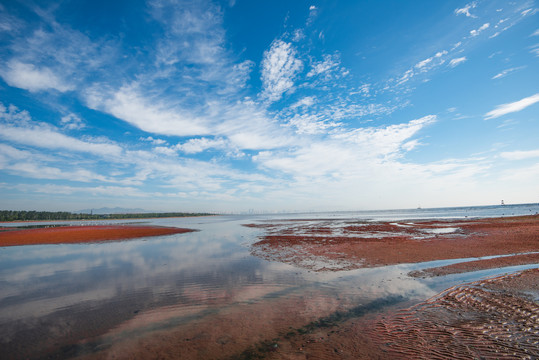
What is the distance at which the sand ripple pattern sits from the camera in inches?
198

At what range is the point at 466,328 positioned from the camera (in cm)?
600

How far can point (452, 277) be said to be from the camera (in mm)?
10797

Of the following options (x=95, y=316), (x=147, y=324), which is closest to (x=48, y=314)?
(x=95, y=316)

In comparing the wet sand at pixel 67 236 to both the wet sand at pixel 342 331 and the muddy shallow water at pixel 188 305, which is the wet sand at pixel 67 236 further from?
the wet sand at pixel 342 331

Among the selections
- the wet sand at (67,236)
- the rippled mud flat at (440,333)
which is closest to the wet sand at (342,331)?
the rippled mud flat at (440,333)

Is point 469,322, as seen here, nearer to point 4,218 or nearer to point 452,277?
point 452,277

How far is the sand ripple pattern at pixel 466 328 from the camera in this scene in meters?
5.02

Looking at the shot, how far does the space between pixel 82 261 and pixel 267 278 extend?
47.6 ft

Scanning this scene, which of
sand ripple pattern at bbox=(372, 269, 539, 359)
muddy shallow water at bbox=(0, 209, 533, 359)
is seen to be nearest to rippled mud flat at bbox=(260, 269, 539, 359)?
sand ripple pattern at bbox=(372, 269, 539, 359)

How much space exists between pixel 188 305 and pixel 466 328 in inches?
340

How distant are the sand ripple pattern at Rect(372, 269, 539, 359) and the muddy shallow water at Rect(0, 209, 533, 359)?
0.68m

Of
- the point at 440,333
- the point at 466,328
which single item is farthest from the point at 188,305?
the point at 466,328

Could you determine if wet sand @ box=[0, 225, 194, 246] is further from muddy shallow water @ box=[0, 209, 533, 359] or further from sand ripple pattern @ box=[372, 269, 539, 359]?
sand ripple pattern @ box=[372, 269, 539, 359]

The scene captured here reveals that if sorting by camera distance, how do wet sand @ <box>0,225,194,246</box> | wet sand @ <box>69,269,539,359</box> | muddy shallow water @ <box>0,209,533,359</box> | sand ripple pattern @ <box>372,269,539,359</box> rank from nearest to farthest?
1. sand ripple pattern @ <box>372,269,539,359</box>
2. wet sand @ <box>69,269,539,359</box>
3. muddy shallow water @ <box>0,209,533,359</box>
4. wet sand @ <box>0,225,194,246</box>
